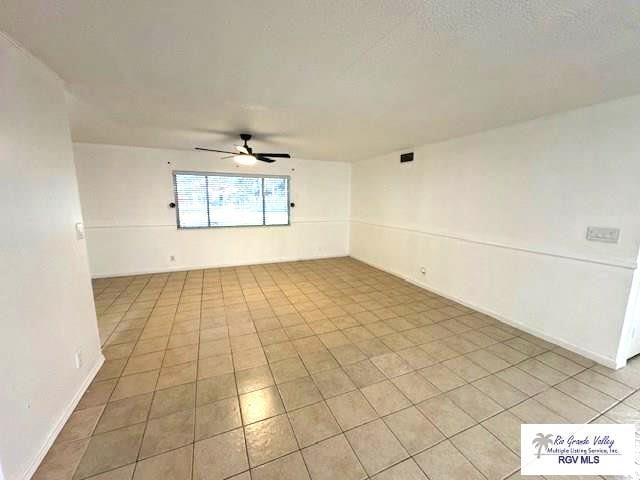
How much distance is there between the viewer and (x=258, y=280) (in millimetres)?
4648

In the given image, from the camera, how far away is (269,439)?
1.58 meters

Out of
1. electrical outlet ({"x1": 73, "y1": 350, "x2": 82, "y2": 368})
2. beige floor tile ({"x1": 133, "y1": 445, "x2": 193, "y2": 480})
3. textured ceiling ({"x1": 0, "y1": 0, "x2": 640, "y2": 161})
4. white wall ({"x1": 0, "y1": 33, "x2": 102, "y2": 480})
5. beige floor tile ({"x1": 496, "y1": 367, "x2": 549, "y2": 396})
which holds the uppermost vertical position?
textured ceiling ({"x1": 0, "y1": 0, "x2": 640, "y2": 161})

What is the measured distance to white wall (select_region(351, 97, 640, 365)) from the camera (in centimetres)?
220

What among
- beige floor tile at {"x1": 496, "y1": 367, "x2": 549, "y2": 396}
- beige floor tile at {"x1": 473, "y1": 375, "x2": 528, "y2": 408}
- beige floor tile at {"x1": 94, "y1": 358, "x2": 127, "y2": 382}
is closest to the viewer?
beige floor tile at {"x1": 473, "y1": 375, "x2": 528, "y2": 408}

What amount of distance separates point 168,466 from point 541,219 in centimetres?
370

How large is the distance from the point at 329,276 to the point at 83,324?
352cm

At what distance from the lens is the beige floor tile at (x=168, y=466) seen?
4.46ft

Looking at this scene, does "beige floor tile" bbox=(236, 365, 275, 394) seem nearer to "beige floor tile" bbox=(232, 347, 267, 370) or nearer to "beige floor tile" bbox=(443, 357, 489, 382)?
"beige floor tile" bbox=(232, 347, 267, 370)

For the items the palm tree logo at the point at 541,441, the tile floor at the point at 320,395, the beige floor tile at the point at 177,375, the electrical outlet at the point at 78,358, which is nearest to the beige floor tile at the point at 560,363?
the tile floor at the point at 320,395

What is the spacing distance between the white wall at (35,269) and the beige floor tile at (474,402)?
259 centimetres

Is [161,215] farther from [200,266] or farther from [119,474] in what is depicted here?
[119,474]

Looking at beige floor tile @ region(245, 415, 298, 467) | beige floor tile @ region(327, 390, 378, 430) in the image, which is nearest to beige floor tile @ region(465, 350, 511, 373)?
beige floor tile @ region(327, 390, 378, 430)

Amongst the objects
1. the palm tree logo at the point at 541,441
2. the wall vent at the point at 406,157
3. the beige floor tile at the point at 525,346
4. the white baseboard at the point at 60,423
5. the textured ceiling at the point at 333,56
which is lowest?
the palm tree logo at the point at 541,441

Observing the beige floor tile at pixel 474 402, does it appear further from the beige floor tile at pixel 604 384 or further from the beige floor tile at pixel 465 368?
the beige floor tile at pixel 604 384
